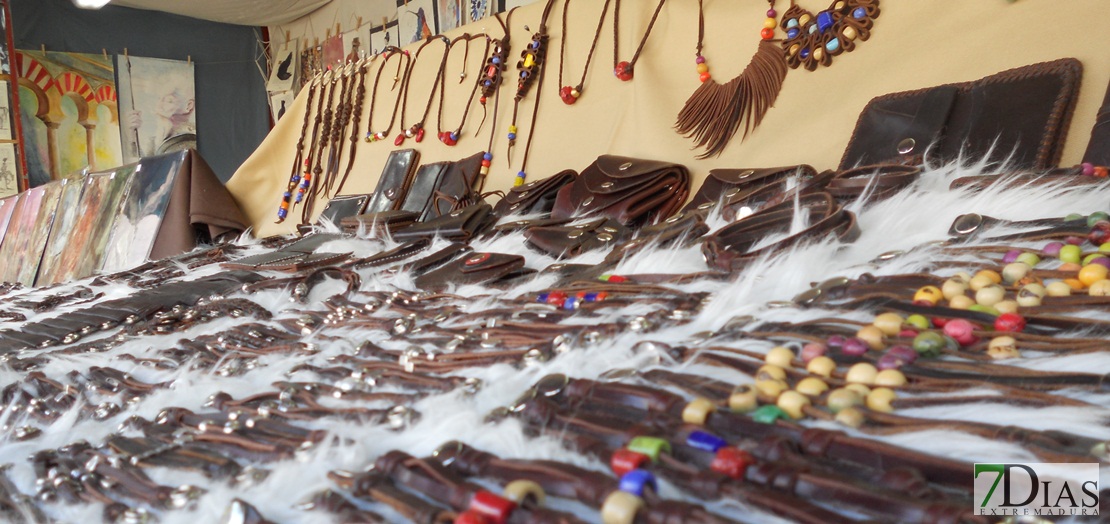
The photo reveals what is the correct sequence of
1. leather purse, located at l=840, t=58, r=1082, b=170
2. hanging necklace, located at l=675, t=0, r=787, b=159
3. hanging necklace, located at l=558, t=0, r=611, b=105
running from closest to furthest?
leather purse, located at l=840, t=58, r=1082, b=170
hanging necklace, located at l=675, t=0, r=787, b=159
hanging necklace, located at l=558, t=0, r=611, b=105

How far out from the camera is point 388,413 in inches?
19.5

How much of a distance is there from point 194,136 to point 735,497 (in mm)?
5030

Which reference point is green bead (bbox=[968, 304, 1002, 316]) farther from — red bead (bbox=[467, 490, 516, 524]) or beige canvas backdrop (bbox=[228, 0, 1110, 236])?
beige canvas backdrop (bbox=[228, 0, 1110, 236])

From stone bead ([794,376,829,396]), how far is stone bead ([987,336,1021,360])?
111 millimetres

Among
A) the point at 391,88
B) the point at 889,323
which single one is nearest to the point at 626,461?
the point at 889,323

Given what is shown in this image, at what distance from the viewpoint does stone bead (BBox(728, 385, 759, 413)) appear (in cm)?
42

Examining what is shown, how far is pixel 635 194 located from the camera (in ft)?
4.16

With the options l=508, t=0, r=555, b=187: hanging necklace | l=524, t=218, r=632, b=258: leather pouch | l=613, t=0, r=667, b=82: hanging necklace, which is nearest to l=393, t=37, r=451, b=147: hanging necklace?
l=508, t=0, r=555, b=187: hanging necklace

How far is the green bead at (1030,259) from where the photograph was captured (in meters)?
0.59

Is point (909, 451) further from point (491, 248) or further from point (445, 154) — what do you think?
point (445, 154)

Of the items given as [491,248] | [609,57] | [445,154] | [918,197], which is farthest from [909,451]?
A: [445,154]

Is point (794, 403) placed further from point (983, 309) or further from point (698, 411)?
point (983, 309)

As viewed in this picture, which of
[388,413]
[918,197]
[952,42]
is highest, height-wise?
[952,42]

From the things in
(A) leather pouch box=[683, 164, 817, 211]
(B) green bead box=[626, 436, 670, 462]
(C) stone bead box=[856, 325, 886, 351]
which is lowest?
(B) green bead box=[626, 436, 670, 462]
